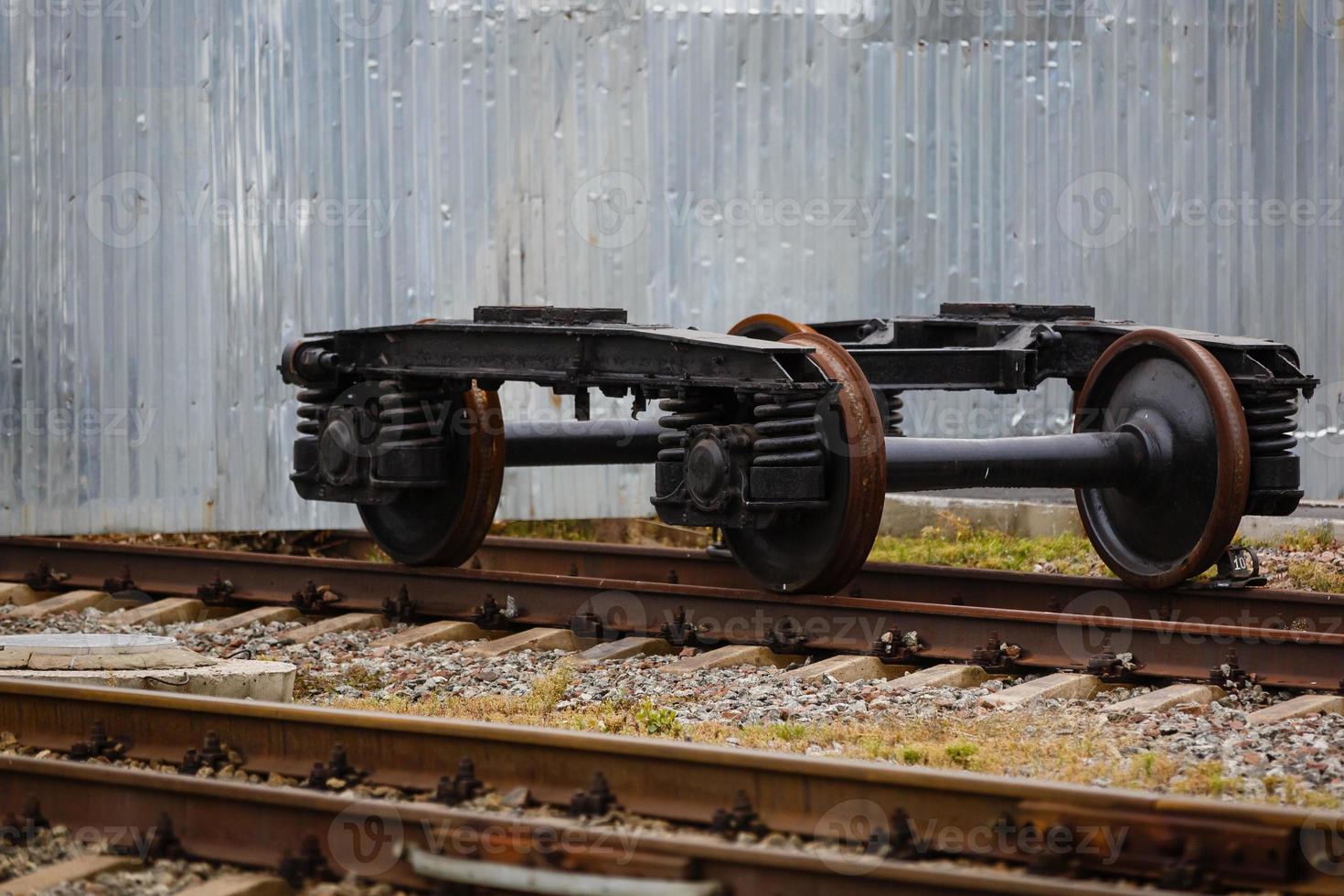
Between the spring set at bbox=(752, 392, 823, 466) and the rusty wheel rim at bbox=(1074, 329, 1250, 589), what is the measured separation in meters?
1.73

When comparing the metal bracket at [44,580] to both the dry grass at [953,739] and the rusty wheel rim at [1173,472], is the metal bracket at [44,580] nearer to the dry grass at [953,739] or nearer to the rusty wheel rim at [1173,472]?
the dry grass at [953,739]

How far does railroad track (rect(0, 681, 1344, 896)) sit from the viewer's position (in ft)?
12.6

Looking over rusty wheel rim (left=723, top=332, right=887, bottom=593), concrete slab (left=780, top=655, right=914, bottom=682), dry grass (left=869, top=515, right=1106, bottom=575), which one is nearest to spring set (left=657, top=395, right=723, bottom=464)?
rusty wheel rim (left=723, top=332, right=887, bottom=593)

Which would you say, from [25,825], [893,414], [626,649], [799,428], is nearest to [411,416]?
[626,649]

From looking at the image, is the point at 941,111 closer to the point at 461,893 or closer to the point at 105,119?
the point at 105,119

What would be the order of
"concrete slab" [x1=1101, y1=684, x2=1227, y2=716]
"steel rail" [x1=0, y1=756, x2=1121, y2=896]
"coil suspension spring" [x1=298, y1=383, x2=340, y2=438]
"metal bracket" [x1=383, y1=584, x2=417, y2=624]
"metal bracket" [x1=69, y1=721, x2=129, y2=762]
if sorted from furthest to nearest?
"coil suspension spring" [x1=298, y1=383, x2=340, y2=438]
"metal bracket" [x1=383, y1=584, x2=417, y2=624]
"concrete slab" [x1=1101, y1=684, x2=1227, y2=716]
"metal bracket" [x1=69, y1=721, x2=129, y2=762]
"steel rail" [x1=0, y1=756, x2=1121, y2=896]

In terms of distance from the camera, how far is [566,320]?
25.1ft

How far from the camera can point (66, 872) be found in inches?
165

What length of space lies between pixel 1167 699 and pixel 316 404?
4494 mm

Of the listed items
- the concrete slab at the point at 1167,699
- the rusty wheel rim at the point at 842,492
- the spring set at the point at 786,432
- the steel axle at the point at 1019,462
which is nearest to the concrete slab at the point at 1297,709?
the concrete slab at the point at 1167,699

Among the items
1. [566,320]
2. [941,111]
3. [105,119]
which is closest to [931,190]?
[941,111]

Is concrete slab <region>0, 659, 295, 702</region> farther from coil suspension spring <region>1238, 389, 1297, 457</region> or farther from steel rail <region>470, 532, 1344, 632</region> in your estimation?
coil suspension spring <region>1238, 389, 1297, 457</region>

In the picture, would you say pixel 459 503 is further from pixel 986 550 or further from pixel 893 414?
pixel 986 550

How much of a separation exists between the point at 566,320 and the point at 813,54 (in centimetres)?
409
